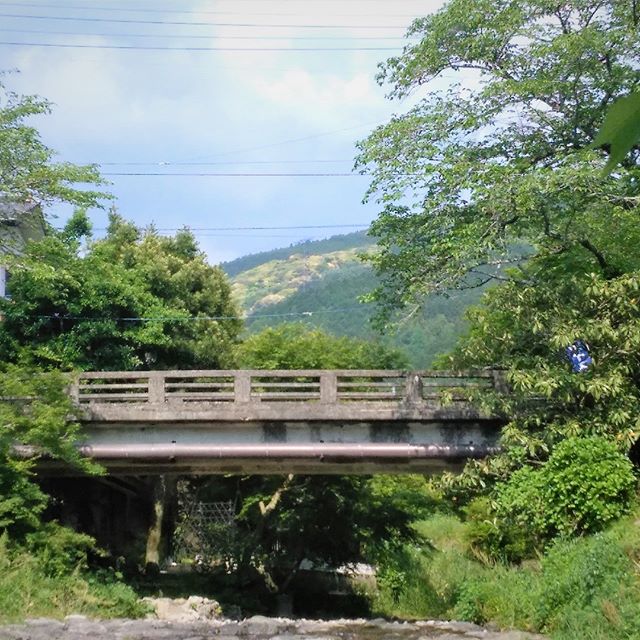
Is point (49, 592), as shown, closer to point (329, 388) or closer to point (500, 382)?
point (329, 388)

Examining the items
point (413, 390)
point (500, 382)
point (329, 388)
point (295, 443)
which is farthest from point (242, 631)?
point (500, 382)

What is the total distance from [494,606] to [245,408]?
567 cm

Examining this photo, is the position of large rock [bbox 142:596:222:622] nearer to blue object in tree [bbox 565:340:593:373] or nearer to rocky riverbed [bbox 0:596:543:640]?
rocky riverbed [bbox 0:596:543:640]

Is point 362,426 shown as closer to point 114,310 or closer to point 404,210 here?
point 404,210

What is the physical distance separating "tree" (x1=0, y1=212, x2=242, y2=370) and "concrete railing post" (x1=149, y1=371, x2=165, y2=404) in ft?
13.2

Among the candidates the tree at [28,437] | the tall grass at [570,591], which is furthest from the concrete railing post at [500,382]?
the tree at [28,437]

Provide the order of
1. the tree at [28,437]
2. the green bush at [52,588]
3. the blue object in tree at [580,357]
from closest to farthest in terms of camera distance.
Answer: the blue object in tree at [580,357] → the green bush at [52,588] → the tree at [28,437]

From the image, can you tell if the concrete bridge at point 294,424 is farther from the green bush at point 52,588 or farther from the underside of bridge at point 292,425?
the green bush at point 52,588

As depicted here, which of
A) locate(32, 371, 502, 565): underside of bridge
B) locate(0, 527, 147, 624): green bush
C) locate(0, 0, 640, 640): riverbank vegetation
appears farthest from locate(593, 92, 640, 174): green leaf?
locate(32, 371, 502, 565): underside of bridge

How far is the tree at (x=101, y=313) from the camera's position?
25656 mm

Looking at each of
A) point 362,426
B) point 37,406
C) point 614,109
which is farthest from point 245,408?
point 614,109

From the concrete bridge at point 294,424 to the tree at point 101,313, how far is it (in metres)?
4.08

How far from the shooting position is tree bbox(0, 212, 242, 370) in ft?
84.2

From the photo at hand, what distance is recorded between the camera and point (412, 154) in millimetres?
18625
